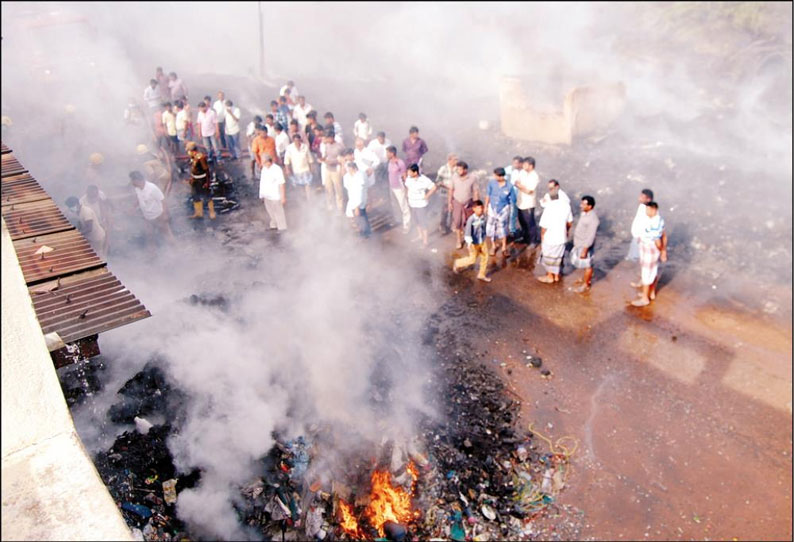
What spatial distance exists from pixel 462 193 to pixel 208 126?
6640mm

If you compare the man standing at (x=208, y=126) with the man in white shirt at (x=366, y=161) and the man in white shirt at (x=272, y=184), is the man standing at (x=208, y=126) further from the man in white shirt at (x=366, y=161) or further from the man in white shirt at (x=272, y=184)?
the man in white shirt at (x=366, y=161)

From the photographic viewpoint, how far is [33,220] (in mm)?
5789

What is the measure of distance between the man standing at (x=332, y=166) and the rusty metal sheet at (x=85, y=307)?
226 inches

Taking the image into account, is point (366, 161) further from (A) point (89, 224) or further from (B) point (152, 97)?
(B) point (152, 97)

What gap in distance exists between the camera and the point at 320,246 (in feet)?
31.2

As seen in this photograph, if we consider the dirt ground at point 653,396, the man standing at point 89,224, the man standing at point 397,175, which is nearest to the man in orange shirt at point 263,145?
the man standing at point 397,175

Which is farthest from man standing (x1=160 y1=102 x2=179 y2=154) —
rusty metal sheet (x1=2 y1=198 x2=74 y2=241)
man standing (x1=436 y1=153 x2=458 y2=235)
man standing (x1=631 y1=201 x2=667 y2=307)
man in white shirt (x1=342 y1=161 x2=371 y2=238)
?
man standing (x1=631 y1=201 x2=667 y2=307)

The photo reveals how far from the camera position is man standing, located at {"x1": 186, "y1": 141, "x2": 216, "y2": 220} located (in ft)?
32.3

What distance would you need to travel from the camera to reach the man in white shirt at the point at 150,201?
8461 mm

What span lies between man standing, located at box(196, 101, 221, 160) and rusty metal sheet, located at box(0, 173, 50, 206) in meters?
5.50

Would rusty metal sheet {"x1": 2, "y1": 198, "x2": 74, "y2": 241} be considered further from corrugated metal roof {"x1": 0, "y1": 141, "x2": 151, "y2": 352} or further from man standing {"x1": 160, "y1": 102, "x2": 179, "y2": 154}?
man standing {"x1": 160, "y1": 102, "x2": 179, "y2": 154}

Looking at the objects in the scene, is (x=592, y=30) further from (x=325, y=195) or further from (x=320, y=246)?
(x=320, y=246)

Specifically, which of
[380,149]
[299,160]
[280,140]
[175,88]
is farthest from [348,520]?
[175,88]

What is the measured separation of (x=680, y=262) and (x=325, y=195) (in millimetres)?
6556
